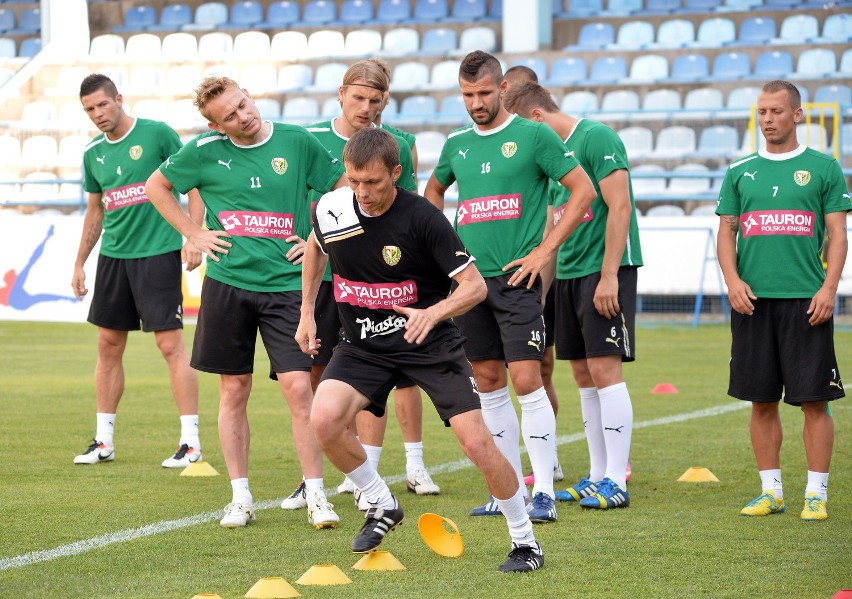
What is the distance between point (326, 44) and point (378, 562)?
20.4 metres

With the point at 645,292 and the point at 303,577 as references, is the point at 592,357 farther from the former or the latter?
the point at 645,292

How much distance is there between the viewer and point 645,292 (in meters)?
17.2

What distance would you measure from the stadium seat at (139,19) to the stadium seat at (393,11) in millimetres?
4699

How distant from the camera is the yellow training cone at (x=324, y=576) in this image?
4.41 metres

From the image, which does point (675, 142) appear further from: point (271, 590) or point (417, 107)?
point (271, 590)

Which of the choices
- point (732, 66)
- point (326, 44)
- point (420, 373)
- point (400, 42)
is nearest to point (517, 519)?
point (420, 373)

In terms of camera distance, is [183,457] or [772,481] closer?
[772,481]

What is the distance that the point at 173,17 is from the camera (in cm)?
2628

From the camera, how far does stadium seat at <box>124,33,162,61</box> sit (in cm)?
2469

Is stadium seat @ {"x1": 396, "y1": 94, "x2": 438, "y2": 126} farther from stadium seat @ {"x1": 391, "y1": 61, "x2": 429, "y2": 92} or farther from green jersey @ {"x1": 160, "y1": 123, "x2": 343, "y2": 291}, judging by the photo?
green jersey @ {"x1": 160, "y1": 123, "x2": 343, "y2": 291}

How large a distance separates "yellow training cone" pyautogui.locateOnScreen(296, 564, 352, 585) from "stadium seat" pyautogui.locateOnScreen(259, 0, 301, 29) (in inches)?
862

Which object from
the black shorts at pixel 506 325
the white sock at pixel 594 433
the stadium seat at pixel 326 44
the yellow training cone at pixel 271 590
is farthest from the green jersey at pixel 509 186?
the stadium seat at pixel 326 44

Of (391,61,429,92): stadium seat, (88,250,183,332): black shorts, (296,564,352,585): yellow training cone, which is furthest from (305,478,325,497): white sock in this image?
(391,61,429,92): stadium seat

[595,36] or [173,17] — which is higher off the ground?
[173,17]
